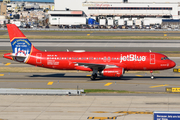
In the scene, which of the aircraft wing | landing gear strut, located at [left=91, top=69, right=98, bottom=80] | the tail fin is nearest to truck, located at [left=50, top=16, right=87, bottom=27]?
the tail fin

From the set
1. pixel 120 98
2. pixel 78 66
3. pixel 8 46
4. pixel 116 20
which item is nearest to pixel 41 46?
pixel 8 46

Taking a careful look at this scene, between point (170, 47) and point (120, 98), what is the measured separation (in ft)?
181

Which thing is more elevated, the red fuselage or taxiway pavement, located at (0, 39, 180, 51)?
the red fuselage

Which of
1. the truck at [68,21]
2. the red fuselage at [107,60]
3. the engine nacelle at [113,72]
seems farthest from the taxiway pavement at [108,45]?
the truck at [68,21]

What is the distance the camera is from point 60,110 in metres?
31.0

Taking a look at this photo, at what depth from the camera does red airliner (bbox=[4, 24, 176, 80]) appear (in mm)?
47562

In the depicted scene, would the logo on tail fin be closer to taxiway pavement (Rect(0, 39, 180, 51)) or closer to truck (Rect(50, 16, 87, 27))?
taxiway pavement (Rect(0, 39, 180, 51))

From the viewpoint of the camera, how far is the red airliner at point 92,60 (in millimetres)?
47562

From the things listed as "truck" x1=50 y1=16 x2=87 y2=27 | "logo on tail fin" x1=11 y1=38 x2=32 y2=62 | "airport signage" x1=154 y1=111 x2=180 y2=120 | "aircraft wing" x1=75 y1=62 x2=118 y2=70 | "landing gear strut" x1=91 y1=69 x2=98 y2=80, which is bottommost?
"landing gear strut" x1=91 y1=69 x2=98 y2=80

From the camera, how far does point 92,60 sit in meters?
48.5

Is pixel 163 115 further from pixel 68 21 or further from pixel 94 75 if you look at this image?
pixel 68 21

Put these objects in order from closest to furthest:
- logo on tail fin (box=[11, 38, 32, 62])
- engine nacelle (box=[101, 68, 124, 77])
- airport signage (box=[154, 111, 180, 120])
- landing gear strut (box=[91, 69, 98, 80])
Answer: airport signage (box=[154, 111, 180, 120]), engine nacelle (box=[101, 68, 124, 77]), landing gear strut (box=[91, 69, 98, 80]), logo on tail fin (box=[11, 38, 32, 62])

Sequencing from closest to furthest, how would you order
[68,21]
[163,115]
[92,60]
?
[163,115], [92,60], [68,21]

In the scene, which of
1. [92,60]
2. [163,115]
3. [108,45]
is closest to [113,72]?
[92,60]
